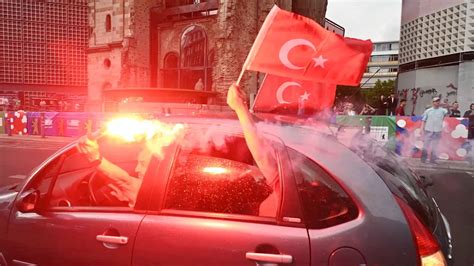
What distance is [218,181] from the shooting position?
6.34 ft

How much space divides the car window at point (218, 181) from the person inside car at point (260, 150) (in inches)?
0.5

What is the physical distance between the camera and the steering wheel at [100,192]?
2197 mm

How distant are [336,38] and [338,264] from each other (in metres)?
1.34

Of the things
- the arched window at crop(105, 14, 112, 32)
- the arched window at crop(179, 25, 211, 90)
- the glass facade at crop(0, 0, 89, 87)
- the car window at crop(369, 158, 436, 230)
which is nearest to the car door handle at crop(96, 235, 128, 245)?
the car window at crop(369, 158, 436, 230)

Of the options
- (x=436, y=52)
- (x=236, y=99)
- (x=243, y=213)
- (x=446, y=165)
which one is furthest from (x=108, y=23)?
(x=243, y=213)

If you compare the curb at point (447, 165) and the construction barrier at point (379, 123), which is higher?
the construction barrier at point (379, 123)

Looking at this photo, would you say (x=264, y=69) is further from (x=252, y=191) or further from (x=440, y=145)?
(x=440, y=145)

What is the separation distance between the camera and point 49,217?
7.14ft

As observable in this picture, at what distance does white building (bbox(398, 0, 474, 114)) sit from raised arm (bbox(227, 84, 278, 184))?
20505 mm

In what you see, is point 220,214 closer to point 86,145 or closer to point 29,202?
point 86,145

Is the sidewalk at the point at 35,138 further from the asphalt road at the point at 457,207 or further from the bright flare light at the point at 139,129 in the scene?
the asphalt road at the point at 457,207

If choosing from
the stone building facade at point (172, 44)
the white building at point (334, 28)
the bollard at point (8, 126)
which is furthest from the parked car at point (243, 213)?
the stone building facade at point (172, 44)

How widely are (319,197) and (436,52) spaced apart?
895 inches

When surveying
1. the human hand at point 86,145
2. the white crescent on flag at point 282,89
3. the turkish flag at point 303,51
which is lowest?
the human hand at point 86,145
